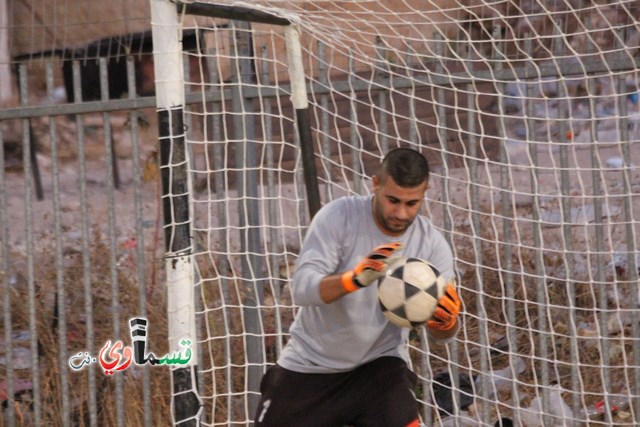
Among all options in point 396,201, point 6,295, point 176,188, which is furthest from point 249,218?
point 396,201

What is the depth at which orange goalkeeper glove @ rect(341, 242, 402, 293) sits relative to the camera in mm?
4238

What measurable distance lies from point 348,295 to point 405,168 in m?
0.65

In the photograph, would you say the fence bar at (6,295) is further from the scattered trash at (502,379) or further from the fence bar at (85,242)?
the scattered trash at (502,379)

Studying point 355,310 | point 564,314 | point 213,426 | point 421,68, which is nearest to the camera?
point 355,310

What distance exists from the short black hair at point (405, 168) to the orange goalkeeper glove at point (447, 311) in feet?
1.57

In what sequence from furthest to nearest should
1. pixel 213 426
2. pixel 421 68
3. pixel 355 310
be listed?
pixel 421 68 → pixel 213 426 → pixel 355 310

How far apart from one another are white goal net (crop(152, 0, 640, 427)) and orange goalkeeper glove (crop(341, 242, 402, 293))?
1.44 metres

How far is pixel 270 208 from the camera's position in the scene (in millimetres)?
6234

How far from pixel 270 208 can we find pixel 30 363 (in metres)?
1.95

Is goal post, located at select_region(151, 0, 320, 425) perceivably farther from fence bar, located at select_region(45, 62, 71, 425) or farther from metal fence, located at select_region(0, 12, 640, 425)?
fence bar, located at select_region(45, 62, 71, 425)

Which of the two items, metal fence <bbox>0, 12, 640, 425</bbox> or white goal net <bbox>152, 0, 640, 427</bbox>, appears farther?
metal fence <bbox>0, 12, 640, 425</bbox>

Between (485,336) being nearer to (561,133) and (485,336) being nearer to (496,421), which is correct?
(496,421)

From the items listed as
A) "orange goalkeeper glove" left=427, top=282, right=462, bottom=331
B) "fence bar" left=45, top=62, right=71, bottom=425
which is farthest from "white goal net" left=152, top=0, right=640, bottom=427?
"orange goalkeeper glove" left=427, top=282, right=462, bottom=331

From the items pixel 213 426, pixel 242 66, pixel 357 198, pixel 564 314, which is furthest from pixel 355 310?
pixel 564 314
